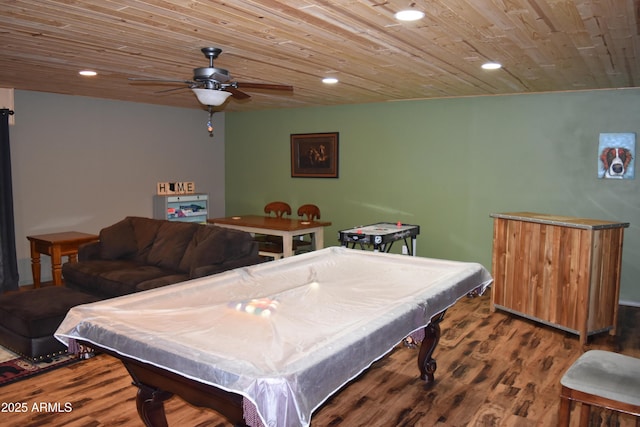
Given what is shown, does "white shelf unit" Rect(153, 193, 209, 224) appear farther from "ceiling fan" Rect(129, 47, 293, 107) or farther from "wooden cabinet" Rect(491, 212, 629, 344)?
"wooden cabinet" Rect(491, 212, 629, 344)

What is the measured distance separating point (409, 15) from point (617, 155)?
3562 mm

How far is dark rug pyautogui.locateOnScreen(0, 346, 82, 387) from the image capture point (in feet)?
11.1

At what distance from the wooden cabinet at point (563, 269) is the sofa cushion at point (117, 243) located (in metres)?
3.75

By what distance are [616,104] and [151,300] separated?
16.0ft

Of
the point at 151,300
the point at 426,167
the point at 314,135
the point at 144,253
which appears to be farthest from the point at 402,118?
the point at 151,300

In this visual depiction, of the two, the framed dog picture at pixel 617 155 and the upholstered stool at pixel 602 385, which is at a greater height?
the framed dog picture at pixel 617 155

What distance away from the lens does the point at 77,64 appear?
4020 mm

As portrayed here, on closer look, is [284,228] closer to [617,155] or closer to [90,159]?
[90,159]

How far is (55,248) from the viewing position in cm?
530

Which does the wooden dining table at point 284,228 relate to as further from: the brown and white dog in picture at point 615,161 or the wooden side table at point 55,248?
the brown and white dog in picture at point 615,161

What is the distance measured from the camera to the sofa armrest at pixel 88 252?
5078mm

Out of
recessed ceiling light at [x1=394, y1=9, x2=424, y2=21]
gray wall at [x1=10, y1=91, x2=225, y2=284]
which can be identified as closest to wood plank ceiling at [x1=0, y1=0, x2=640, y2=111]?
recessed ceiling light at [x1=394, y1=9, x2=424, y2=21]

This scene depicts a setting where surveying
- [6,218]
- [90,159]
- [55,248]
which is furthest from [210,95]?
[90,159]

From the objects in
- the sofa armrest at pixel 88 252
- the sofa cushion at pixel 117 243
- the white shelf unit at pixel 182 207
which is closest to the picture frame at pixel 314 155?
the white shelf unit at pixel 182 207
